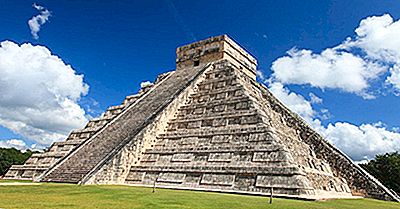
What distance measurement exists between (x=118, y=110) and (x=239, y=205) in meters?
14.6

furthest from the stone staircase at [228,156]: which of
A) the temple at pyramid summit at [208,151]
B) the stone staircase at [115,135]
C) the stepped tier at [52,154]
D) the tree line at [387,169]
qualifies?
the tree line at [387,169]

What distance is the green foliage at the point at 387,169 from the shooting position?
2361 cm

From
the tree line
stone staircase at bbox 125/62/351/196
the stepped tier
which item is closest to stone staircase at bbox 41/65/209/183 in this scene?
the stepped tier

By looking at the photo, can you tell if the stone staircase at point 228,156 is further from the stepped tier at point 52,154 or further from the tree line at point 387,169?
the tree line at point 387,169

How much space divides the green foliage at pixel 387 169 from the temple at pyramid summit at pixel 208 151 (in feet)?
35.8

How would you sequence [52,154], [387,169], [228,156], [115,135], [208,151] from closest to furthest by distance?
[228,156]
[208,151]
[115,135]
[52,154]
[387,169]

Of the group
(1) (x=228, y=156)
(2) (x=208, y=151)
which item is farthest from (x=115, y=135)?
(1) (x=228, y=156)

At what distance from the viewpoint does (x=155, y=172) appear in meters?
13.3

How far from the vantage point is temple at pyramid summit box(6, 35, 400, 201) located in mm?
→ 11453

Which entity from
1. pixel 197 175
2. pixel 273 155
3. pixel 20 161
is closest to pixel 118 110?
pixel 197 175

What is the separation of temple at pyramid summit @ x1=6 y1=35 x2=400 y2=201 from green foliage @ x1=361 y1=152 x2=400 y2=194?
10.9m

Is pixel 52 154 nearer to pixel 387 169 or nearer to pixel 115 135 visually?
pixel 115 135

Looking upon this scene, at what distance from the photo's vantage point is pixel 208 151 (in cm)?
1291

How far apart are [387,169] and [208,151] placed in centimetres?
1790
